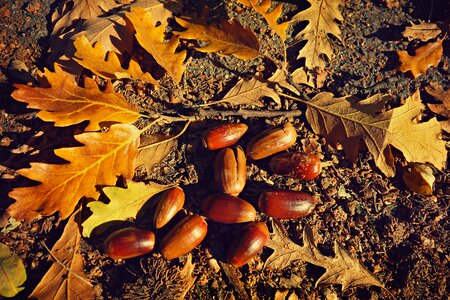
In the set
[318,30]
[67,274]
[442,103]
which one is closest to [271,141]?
[318,30]

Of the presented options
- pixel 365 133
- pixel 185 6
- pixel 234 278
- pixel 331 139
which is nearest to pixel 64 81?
pixel 185 6

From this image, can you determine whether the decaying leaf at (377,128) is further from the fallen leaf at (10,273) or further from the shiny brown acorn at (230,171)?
the fallen leaf at (10,273)

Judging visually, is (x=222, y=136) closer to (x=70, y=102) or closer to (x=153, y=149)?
(x=153, y=149)

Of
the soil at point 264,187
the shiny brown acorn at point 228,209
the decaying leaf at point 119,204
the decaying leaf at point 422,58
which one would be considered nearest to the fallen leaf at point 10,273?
the soil at point 264,187

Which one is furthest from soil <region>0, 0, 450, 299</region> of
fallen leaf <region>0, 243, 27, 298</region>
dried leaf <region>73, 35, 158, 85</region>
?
dried leaf <region>73, 35, 158, 85</region>

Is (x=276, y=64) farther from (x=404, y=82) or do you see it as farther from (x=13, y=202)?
(x=13, y=202)

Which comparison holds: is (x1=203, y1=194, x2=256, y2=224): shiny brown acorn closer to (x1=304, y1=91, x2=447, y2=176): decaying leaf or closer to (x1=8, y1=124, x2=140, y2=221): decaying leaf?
(x1=8, y1=124, x2=140, y2=221): decaying leaf
